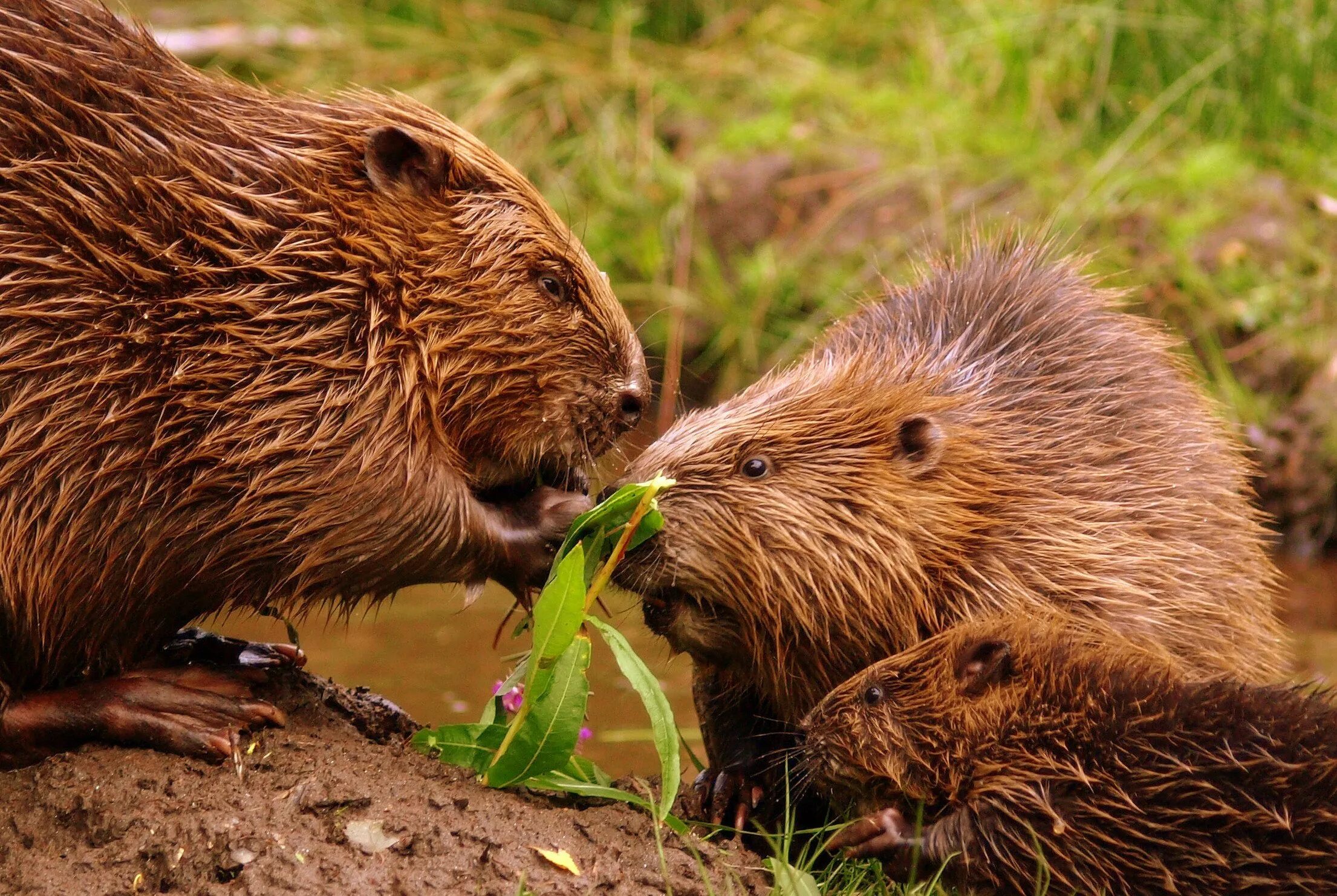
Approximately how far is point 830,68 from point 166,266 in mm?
7032

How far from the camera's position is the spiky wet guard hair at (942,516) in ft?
11.7

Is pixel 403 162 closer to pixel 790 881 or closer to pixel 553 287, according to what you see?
pixel 553 287

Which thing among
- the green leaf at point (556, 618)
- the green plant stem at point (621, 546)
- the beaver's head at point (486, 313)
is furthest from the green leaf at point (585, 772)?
the beaver's head at point (486, 313)

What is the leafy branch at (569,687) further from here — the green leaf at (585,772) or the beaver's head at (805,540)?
the beaver's head at (805,540)

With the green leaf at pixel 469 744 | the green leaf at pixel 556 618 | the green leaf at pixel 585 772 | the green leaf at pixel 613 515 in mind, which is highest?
the green leaf at pixel 613 515

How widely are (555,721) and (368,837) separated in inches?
16.9

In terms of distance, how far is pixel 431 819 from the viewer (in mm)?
3082

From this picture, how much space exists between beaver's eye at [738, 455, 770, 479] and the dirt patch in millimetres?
807

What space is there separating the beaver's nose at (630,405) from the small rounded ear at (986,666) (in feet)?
3.12

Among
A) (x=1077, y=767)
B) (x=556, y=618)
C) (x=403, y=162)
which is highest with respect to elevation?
(x=403, y=162)

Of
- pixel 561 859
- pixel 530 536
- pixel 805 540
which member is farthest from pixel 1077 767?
pixel 530 536

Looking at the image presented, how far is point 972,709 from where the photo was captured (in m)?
3.29

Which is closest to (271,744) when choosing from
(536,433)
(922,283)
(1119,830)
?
(536,433)

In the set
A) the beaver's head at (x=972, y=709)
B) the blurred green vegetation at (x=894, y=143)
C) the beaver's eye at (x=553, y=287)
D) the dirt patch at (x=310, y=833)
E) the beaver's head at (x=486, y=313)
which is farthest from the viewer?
the blurred green vegetation at (x=894, y=143)
